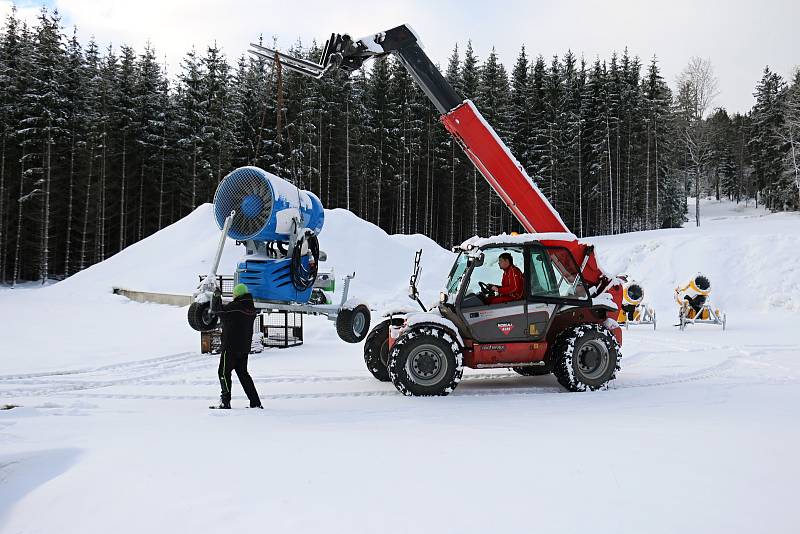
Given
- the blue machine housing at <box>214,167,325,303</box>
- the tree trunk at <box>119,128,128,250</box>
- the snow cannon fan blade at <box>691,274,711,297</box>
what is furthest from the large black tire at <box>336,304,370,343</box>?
the tree trunk at <box>119,128,128,250</box>

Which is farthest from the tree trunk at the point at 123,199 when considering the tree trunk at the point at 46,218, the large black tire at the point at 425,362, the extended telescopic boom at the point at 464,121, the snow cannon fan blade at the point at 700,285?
the large black tire at the point at 425,362

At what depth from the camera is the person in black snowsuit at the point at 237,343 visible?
654 cm

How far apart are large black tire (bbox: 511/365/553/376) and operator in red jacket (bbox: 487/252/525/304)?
115cm

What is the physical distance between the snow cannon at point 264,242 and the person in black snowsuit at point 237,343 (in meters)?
3.04

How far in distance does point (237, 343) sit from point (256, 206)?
3863 mm

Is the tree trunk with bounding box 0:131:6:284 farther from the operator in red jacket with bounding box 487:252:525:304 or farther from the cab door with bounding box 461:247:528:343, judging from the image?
the operator in red jacket with bounding box 487:252:525:304

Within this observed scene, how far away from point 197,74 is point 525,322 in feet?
119

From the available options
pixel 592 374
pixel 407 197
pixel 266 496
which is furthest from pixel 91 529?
pixel 407 197

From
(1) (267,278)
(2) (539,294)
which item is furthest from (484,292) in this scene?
(1) (267,278)

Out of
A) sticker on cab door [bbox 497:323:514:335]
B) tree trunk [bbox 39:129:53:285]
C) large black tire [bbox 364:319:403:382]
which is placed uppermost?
tree trunk [bbox 39:129:53:285]

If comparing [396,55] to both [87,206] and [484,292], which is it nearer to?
[484,292]

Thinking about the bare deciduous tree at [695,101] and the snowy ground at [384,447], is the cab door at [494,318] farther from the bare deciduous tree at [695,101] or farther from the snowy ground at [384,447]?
the bare deciduous tree at [695,101]

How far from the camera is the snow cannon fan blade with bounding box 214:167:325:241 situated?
9836mm

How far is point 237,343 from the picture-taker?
21.5 feet
